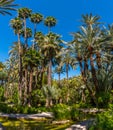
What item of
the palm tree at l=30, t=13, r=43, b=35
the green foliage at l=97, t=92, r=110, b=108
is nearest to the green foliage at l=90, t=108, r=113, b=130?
the green foliage at l=97, t=92, r=110, b=108

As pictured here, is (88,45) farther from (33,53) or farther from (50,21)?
(50,21)

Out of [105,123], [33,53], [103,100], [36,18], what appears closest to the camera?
[105,123]

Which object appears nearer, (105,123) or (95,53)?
(105,123)

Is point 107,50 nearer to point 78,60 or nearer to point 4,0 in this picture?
point 78,60

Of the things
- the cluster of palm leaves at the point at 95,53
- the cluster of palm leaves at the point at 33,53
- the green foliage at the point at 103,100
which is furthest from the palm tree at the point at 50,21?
the green foliage at the point at 103,100

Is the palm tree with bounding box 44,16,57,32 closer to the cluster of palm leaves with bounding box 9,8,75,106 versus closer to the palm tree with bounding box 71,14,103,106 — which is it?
the cluster of palm leaves with bounding box 9,8,75,106

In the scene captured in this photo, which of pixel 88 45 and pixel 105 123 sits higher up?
pixel 88 45

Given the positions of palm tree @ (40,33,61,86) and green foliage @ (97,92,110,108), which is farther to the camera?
palm tree @ (40,33,61,86)

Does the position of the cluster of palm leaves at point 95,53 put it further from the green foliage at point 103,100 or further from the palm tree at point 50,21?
the palm tree at point 50,21

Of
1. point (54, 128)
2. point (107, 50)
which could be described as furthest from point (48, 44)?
point (54, 128)

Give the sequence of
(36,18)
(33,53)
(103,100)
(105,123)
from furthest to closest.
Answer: (36,18)
(33,53)
(103,100)
(105,123)

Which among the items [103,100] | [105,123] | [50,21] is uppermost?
[50,21]

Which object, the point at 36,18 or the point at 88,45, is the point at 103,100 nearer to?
the point at 88,45

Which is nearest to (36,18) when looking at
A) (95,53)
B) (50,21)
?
(50,21)
